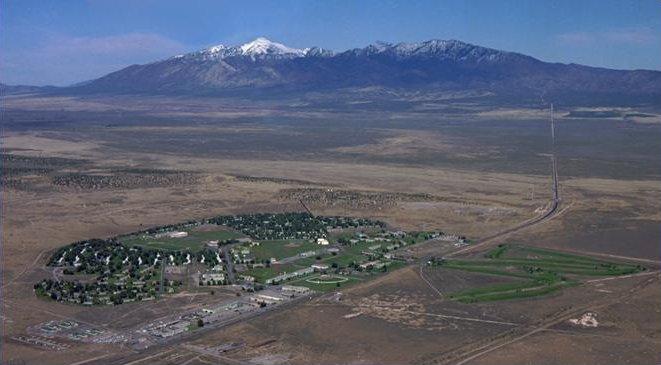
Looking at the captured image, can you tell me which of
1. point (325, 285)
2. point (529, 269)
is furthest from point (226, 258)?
point (529, 269)

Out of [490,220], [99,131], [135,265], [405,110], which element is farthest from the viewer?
[405,110]

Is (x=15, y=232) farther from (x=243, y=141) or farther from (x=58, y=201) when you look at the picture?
(x=243, y=141)

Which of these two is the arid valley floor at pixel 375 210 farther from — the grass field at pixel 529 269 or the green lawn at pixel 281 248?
the green lawn at pixel 281 248

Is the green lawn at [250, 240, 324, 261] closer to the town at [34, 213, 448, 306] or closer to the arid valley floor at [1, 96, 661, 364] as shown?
the town at [34, 213, 448, 306]

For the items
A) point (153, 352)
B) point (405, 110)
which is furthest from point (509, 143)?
point (153, 352)

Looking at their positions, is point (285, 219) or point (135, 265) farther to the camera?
point (285, 219)

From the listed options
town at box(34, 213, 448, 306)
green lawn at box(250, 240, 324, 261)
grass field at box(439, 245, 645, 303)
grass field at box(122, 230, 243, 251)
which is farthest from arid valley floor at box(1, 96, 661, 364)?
green lawn at box(250, 240, 324, 261)
